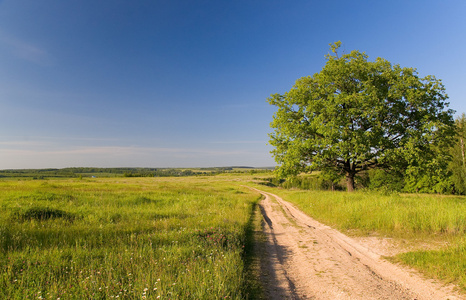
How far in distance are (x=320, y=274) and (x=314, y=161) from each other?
15.1 meters

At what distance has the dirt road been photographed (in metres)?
4.86

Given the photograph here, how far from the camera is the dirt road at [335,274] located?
15.9 feet

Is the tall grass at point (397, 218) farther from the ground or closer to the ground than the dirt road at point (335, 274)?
farther from the ground

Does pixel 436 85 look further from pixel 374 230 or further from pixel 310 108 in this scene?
pixel 374 230

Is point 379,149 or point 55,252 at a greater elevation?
point 379,149

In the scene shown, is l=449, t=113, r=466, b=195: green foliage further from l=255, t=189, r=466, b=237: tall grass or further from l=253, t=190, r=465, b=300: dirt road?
l=253, t=190, r=465, b=300: dirt road

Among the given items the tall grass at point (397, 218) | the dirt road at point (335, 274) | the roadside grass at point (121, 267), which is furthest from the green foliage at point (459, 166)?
the roadside grass at point (121, 267)

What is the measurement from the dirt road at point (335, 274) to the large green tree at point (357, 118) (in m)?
11.3

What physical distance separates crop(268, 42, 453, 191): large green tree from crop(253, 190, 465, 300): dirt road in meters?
11.3

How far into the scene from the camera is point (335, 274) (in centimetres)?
585

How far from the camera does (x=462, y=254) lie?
20.2 ft

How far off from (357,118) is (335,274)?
17.1m

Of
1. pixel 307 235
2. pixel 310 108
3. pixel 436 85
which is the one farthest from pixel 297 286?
pixel 436 85

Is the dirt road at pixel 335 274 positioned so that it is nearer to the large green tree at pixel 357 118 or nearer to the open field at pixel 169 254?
the open field at pixel 169 254
